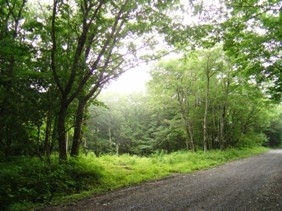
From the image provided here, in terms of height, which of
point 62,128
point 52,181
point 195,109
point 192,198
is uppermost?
point 195,109

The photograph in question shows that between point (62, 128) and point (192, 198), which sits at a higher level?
point (62, 128)

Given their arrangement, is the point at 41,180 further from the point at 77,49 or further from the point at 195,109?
the point at 195,109

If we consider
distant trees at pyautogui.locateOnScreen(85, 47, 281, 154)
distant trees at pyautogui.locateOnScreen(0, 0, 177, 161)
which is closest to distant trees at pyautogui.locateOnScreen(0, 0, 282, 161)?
distant trees at pyautogui.locateOnScreen(0, 0, 177, 161)

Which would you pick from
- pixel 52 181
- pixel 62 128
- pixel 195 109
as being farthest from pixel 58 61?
pixel 195 109

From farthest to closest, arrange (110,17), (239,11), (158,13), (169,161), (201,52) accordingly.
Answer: (201,52)
(169,161)
(110,17)
(158,13)
(239,11)

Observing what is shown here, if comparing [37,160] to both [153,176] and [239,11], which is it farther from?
[239,11]

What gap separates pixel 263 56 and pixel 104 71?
872 cm

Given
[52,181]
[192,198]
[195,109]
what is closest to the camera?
[192,198]

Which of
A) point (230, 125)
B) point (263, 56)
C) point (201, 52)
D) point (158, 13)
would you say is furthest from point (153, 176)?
point (230, 125)

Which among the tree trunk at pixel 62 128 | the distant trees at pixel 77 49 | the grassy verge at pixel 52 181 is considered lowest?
the grassy verge at pixel 52 181

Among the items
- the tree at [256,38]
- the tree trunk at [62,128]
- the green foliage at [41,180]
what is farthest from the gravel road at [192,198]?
the tree at [256,38]

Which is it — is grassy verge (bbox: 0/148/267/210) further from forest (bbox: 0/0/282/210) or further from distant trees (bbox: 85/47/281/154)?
distant trees (bbox: 85/47/281/154)

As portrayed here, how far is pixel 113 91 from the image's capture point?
61250 millimetres

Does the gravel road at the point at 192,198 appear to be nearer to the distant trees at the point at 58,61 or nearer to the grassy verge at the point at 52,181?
the grassy verge at the point at 52,181
